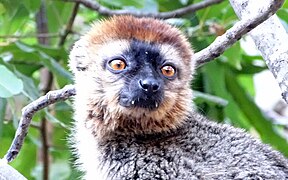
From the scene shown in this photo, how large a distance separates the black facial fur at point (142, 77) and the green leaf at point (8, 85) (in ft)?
2.15

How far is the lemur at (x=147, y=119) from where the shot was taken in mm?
4785

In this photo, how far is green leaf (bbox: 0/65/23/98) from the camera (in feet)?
16.7

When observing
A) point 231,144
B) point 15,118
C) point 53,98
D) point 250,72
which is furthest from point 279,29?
point 250,72

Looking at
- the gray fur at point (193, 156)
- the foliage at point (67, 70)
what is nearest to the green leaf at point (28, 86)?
the foliage at point (67, 70)

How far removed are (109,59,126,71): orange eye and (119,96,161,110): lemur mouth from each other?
0.20m

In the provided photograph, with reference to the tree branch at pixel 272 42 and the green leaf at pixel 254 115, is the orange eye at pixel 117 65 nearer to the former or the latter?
the tree branch at pixel 272 42

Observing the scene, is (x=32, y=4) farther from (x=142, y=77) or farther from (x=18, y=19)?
(x=142, y=77)

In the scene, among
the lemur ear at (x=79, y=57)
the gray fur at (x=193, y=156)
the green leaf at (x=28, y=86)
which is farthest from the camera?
the green leaf at (x=28, y=86)

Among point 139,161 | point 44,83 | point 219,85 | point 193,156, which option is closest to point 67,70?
point 44,83

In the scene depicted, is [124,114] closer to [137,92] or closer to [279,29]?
[137,92]

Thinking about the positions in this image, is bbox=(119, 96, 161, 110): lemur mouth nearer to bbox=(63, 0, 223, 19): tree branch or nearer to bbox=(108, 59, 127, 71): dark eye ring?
bbox=(108, 59, 127, 71): dark eye ring

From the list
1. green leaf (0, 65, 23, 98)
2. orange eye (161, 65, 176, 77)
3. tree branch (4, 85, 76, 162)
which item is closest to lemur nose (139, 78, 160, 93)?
orange eye (161, 65, 176, 77)

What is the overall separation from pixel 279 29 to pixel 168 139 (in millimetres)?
Result: 942

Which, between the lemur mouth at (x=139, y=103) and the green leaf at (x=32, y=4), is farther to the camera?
the green leaf at (x=32, y=4)
